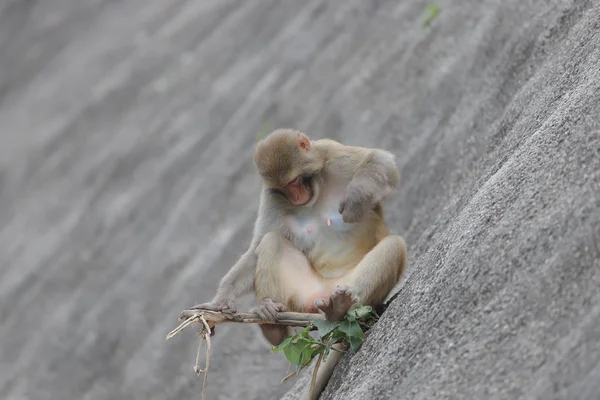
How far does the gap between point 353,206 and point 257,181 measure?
490cm

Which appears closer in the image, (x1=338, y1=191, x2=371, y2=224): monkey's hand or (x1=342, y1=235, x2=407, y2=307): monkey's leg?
(x1=342, y1=235, x2=407, y2=307): monkey's leg

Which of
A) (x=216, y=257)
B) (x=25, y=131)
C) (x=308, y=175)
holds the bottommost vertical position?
(x=216, y=257)

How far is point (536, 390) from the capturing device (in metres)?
2.78

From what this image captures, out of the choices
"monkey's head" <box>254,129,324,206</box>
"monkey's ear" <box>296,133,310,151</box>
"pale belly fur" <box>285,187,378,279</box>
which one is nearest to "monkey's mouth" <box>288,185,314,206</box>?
"monkey's head" <box>254,129,324,206</box>

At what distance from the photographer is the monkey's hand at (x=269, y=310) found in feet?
15.7

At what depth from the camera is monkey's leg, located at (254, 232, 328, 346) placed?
16.2 feet

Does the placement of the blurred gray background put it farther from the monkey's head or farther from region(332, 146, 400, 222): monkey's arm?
the monkey's head

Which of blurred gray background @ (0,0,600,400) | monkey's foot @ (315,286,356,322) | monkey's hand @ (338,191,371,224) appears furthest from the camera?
monkey's hand @ (338,191,371,224)

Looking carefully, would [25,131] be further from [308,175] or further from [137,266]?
[308,175]

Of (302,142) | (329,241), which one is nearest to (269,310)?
(329,241)

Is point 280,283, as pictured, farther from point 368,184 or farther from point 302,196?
point 368,184

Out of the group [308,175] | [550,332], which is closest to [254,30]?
[308,175]

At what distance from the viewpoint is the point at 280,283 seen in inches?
198

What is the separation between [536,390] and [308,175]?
2734 mm
